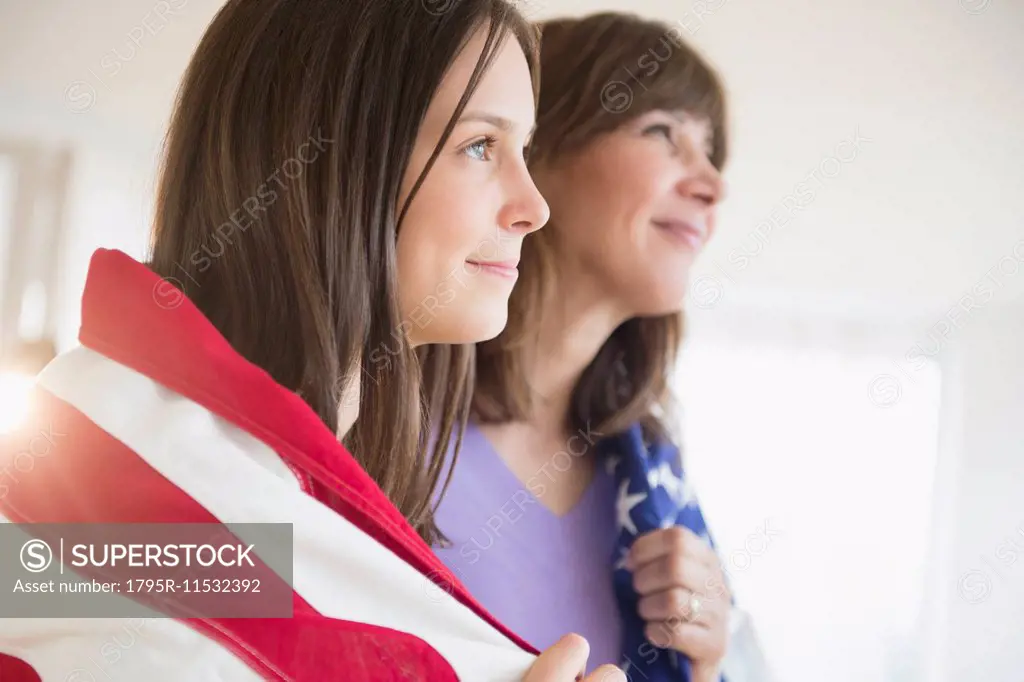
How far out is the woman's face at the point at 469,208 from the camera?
516mm

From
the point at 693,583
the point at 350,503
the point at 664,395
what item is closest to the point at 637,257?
the point at 664,395

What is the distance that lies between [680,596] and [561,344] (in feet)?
0.78

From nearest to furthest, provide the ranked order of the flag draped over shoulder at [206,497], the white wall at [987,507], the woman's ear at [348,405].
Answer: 1. the flag draped over shoulder at [206,497]
2. the woman's ear at [348,405]
3. the white wall at [987,507]

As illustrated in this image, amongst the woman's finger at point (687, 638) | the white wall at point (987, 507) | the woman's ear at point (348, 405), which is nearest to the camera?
the woman's ear at point (348, 405)

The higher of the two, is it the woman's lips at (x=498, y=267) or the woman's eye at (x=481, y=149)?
the woman's eye at (x=481, y=149)

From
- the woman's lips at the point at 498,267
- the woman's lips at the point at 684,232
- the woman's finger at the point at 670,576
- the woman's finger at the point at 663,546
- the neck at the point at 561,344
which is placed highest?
the woman's lips at the point at 684,232

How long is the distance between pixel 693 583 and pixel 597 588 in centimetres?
8

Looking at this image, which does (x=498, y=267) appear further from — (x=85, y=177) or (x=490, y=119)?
(x=85, y=177)

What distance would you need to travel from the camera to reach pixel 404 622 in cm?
42

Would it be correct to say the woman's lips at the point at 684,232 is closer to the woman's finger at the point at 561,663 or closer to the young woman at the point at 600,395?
the young woman at the point at 600,395

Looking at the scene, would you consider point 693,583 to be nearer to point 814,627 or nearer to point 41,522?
point 814,627

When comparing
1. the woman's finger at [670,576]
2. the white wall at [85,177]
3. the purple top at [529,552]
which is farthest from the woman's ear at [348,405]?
the white wall at [85,177]

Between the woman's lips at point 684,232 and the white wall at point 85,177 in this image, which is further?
the white wall at point 85,177

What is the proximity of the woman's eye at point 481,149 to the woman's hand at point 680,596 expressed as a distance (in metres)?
0.36
